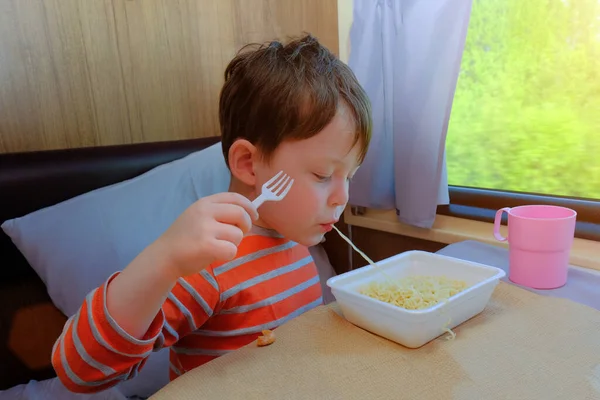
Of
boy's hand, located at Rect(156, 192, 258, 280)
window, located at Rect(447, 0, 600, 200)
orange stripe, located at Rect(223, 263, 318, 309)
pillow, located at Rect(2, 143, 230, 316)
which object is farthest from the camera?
window, located at Rect(447, 0, 600, 200)

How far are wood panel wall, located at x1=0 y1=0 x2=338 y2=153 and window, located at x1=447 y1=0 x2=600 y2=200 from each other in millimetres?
560

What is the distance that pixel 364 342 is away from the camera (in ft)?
2.31

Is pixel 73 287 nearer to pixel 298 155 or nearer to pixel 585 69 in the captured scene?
pixel 298 155

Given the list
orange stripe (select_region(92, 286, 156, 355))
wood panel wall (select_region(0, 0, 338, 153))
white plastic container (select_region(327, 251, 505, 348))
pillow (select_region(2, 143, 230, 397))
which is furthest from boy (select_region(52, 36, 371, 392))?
wood panel wall (select_region(0, 0, 338, 153))

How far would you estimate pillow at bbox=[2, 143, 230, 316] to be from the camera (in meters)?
1.12

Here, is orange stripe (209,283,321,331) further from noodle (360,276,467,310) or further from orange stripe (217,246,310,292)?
noodle (360,276,467,310)

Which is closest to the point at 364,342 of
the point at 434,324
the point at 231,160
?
the point at 434,324

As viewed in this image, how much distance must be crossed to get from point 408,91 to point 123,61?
→ 849mm

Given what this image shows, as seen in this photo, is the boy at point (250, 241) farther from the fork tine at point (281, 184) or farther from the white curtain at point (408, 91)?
the white curtain at point (408, 91)

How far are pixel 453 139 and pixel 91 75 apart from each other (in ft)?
3.62

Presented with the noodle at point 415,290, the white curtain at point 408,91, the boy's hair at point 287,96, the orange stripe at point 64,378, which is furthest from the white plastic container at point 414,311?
the white curtain at point 408,91

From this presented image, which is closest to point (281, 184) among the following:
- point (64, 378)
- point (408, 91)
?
point (64, 378)

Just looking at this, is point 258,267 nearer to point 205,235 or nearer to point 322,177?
point 322,177

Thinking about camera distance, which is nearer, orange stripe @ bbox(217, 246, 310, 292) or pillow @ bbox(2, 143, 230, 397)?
orange stripe @ bbox(217, 246, 310, 292)
